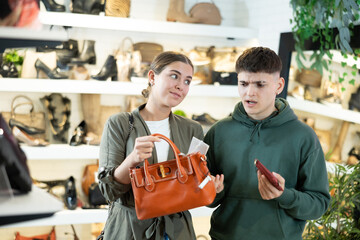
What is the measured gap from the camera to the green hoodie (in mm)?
1862

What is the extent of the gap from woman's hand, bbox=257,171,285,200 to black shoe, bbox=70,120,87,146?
2866mm

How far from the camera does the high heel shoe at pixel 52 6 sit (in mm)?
4094

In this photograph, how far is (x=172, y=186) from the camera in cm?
185

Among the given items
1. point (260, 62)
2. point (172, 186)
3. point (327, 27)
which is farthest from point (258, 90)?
point (327, 27)

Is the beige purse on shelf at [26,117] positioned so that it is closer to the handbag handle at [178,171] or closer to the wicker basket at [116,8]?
the wicker basket at [116,8]

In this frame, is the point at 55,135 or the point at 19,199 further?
the point at 55,135

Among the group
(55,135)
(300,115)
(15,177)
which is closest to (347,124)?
(300,115)

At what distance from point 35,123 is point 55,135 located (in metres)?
0.22

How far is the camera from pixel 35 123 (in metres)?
4.24

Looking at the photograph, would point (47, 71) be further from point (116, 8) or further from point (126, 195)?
point (126, 195)

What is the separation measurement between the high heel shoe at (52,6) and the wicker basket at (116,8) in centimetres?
43

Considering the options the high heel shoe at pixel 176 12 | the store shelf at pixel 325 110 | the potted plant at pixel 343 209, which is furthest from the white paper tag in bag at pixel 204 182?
the high heel shoe at pixel 176 12

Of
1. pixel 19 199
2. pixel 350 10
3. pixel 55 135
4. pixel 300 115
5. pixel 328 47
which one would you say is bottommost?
pixel 55 135

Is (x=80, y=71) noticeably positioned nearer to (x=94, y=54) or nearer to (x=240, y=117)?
(x=94, y=54)
